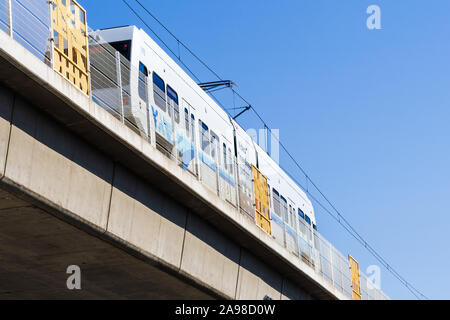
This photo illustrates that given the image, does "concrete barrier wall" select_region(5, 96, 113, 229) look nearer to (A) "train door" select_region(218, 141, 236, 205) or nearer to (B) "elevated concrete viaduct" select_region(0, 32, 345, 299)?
(B) "elevated concrete viaduct" select_region(0, 32, 345, 299)

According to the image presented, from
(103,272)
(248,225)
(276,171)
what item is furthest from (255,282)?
(276,171)

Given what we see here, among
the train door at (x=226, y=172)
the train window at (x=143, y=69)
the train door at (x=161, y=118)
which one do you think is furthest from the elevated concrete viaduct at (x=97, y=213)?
the train window at (x=143, y=69)

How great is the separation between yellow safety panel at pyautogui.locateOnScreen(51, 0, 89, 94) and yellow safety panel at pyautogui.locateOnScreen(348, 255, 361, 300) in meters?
15.2

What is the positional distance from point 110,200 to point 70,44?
2.65m

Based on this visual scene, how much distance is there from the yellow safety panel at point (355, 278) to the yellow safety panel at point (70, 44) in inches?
598

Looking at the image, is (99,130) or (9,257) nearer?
(99,130)

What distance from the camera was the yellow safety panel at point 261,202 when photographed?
18891mm

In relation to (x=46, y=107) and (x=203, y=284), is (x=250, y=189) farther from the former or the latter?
(x=46, y=107)

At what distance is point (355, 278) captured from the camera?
26094mm

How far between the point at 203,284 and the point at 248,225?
196 cm

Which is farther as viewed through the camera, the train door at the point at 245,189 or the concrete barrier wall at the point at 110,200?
the train door at the point at 245,189

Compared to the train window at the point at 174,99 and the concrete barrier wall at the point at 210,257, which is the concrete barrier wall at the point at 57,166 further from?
the train window at the point at 174,99

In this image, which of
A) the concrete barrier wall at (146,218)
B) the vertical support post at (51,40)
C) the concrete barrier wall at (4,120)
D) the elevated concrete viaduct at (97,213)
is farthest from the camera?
the concrete barrier wall at (146,218)
